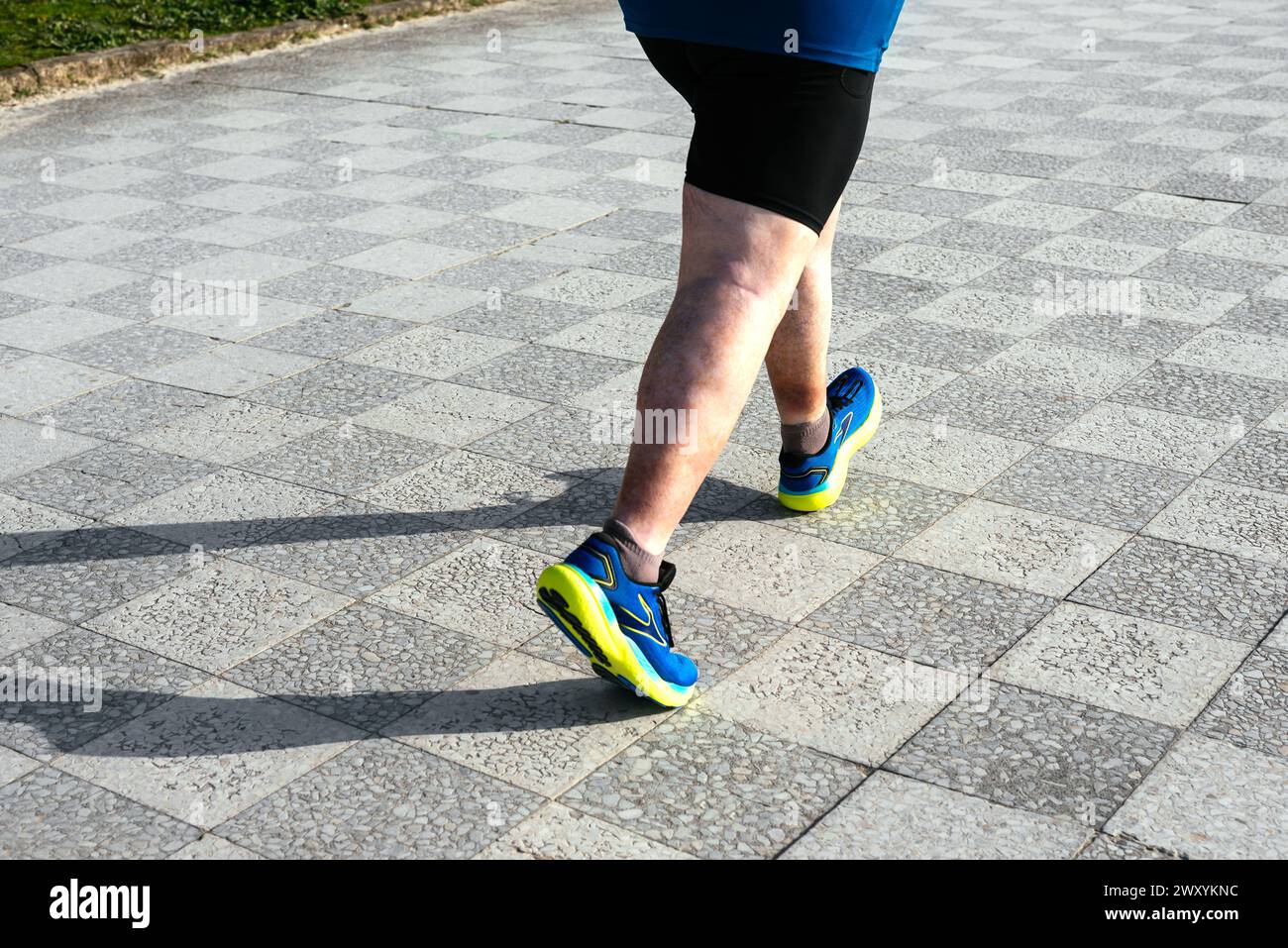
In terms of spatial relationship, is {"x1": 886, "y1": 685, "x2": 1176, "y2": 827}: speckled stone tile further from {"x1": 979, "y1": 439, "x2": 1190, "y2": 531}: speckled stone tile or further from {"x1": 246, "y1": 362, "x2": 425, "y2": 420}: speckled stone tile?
{"x1": 246, "y1": 362, "x2": 425, "y2": 420}: speckled stone tile

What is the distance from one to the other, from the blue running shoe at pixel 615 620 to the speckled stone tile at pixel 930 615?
43 cm

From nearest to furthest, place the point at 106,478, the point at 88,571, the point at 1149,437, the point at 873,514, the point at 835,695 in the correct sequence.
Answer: the point at 835,695
the point at 88,571
the point at 873,514
the point at 106,478
the point at 1149,437

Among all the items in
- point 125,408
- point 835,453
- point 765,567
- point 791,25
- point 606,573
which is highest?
point 791,25

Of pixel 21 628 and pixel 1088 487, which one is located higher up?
pixel 1088 487

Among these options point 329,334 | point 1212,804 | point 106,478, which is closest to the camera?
point 1212,804

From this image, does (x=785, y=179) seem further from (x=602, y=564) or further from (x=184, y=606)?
(x=184, y=606)

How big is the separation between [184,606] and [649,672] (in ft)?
3.59

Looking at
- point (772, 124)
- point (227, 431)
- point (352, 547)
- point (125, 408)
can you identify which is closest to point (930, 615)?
point (772, 124)

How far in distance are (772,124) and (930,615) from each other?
106 centimetres

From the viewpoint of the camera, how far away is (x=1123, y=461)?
12.7 ft

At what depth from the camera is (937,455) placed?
12.9 ft

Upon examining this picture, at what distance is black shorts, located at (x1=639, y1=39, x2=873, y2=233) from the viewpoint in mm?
2701

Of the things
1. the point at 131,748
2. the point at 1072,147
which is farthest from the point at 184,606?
the point at 1072,147

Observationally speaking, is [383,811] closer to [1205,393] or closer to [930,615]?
[930,615]
